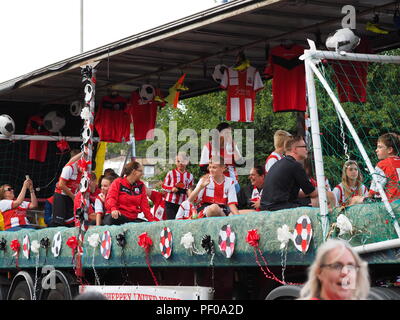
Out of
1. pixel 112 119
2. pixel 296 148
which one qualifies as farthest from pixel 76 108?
pixel 296 148

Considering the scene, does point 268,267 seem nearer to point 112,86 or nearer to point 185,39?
point 185,39

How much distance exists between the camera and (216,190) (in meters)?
9.89

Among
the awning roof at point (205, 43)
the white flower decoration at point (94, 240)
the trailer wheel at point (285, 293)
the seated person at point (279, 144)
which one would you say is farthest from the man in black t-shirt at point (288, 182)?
the white flower decoration at point (94, 240)

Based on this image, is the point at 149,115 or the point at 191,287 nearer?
the point at 191,287

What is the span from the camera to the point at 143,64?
12.5m

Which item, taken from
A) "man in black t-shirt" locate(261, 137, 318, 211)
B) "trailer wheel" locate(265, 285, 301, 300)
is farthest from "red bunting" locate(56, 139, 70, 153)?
"trailer wheel" locate(265, 285, 301, 300)

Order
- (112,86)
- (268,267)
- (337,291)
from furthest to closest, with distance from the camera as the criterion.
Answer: (112,86) < (268,267) < (337,291)

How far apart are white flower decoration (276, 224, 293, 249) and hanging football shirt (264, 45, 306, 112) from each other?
4567mm

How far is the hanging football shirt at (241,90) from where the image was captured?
485 inches

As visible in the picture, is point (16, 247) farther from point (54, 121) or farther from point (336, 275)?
point (336, 275)

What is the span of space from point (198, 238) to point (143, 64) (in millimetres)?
4803

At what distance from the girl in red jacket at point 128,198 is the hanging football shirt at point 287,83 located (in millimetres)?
2091

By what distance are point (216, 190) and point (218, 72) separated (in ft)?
9.65
